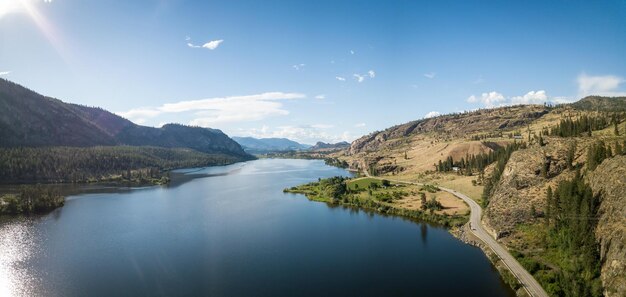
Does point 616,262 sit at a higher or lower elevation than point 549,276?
higher

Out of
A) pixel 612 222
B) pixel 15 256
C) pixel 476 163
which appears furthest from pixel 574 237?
pixel 476 163

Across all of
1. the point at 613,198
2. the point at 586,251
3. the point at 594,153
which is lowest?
the point at 586,251

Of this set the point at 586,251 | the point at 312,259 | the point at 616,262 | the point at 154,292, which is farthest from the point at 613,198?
the point at 154,292

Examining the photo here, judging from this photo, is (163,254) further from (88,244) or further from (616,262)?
(616,262)

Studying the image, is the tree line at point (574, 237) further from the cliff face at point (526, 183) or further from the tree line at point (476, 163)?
the tree line at point (476, 163)

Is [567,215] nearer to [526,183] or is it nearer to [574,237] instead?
[574,237]

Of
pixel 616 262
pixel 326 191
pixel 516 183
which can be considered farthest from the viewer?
pixel 326 191
